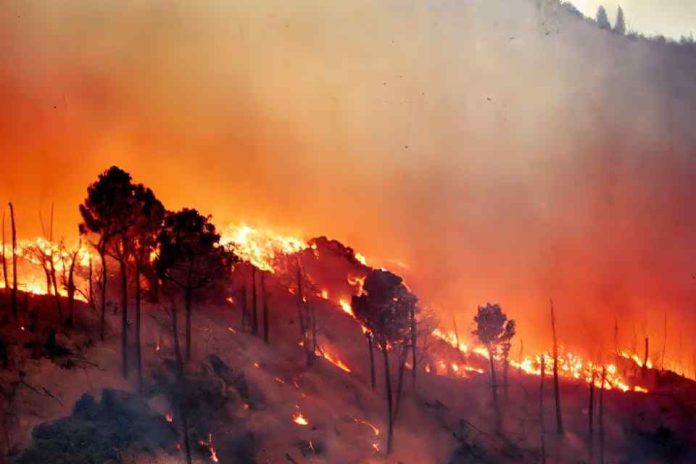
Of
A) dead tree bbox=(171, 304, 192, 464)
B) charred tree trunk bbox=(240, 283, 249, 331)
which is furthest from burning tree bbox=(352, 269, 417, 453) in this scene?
dead tree bbox=(171, 304, 192, 464)

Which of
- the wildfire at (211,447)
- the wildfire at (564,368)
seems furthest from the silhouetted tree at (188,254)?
the wildfire at (564,368)

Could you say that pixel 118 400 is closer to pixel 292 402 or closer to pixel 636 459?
pixel 292 402

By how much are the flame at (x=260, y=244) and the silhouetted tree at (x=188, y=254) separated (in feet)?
97.0

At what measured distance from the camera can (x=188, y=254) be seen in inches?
1989

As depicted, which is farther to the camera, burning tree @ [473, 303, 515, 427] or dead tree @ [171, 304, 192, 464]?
burning tree @ [473, 303, 515, 427]

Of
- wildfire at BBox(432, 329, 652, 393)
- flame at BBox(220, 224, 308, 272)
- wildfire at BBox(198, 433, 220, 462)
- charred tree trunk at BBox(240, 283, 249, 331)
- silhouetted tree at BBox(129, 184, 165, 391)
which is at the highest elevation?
flame at BBox(220, 224, 308, 272)

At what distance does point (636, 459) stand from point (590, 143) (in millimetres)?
82711

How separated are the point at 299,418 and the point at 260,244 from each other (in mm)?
40250

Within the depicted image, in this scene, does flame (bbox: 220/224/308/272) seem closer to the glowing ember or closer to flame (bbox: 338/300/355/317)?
flame (bbox: 338/300/355/317)

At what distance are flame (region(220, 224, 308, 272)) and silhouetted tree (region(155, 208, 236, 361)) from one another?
29565 mm

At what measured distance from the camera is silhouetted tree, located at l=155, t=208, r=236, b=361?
50.5 meters

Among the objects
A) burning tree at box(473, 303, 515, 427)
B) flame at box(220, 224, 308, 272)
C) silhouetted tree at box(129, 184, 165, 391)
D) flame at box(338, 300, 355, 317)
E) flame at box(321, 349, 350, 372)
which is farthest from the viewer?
flame at box(220, 224, 308, 272)

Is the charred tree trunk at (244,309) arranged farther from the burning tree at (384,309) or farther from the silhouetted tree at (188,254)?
the silhouetted tree at (188,254)

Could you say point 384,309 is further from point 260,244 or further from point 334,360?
point 260,244
